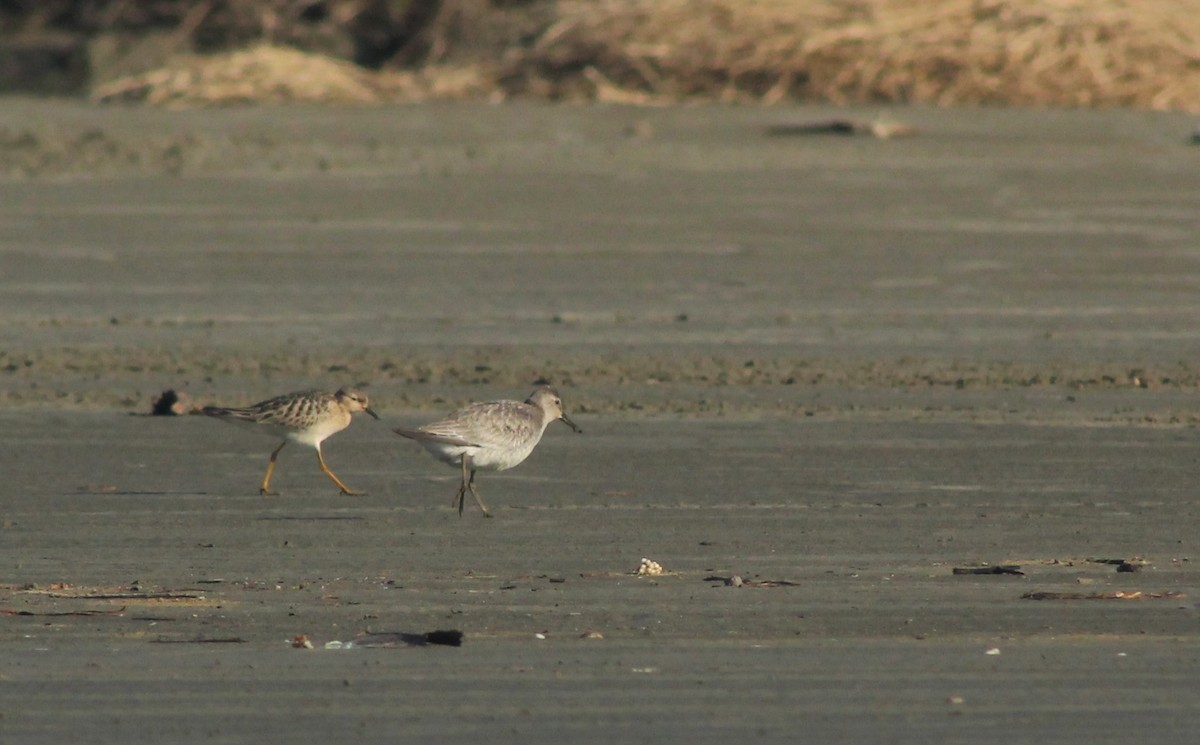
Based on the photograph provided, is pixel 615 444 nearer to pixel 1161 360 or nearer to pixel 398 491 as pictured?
pixel 398 491

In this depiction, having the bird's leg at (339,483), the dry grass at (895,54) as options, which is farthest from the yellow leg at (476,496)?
the dry grass at (895,54)

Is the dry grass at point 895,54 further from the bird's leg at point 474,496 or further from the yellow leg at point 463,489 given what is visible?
the yellow leg at point 463,489

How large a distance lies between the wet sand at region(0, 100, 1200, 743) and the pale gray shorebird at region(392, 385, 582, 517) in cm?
20

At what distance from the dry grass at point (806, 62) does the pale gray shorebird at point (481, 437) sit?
1154cm

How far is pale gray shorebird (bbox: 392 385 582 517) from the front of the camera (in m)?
8.74

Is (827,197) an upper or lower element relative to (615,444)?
upper

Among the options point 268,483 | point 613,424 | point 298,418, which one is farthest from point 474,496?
point 613,424

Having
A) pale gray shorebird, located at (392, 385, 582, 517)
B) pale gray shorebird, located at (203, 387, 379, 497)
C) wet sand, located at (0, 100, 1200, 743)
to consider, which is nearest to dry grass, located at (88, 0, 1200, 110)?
wet sand, located at (0, 100, 1200, 743)

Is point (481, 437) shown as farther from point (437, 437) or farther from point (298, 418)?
point (298, 418)

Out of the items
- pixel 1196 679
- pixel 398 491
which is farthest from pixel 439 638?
pixel 398 491

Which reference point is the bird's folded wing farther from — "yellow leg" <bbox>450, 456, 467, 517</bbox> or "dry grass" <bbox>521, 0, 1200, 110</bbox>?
"dry grass" <bbox>521, 0, 1200, 110</bbox>

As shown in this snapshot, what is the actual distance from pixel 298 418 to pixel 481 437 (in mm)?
865

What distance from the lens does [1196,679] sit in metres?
6.05

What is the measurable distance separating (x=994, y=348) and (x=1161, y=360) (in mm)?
889
